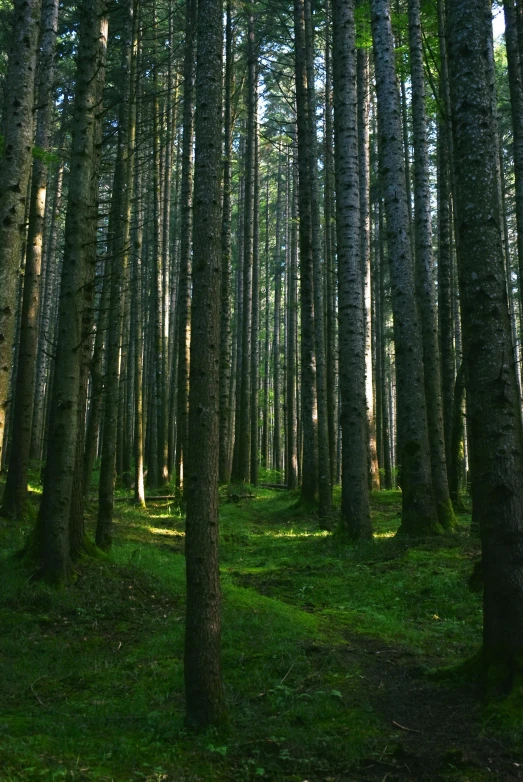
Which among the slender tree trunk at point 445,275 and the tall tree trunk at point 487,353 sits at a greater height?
the slender tree trunk at point 445,275

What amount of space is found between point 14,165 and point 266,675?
5485 millimetres

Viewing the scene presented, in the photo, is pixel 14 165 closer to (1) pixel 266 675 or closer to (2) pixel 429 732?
(1) pixel 266 675

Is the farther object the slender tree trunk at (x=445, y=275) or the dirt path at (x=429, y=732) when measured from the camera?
the slender tree trunk at (x=445, y=275)

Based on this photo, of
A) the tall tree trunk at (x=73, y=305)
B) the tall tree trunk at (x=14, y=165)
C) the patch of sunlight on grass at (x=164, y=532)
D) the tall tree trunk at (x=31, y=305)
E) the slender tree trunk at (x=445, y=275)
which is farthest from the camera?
the slender tree trunk at (x=445, y=275)

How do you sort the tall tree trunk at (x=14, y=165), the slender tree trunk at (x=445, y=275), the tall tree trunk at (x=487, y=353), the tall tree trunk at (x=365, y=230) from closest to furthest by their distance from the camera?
the tall tree trunk at (x=487, y=353) < the tall tree trunk at (x=14, y=165) < the slender tree trunk at (x=445, y=275) < the tall tree trunk at (x=365, y=230)

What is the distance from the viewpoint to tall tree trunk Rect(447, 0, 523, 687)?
14.5 ft

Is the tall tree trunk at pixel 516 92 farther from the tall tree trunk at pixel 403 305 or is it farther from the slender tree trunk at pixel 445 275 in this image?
the tall tree trunk at pixel 403 305

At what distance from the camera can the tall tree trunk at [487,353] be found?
173 inches

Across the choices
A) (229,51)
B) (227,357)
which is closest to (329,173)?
(229,51)

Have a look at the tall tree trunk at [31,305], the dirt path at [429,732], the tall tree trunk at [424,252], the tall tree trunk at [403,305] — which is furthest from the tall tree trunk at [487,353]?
the tall tree trunk at [31,305]

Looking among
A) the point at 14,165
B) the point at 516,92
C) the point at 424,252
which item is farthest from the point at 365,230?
the point at 14,165

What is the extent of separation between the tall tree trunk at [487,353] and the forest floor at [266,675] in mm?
682

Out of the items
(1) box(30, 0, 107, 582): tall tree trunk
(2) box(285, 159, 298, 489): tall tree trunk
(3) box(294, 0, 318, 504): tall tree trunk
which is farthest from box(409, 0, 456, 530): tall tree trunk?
(1) box(30, 0, 107, 582): tall tree trunk

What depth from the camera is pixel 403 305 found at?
1116 cm
